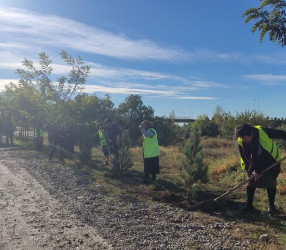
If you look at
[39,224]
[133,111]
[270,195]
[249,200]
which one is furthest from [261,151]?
[133,111]

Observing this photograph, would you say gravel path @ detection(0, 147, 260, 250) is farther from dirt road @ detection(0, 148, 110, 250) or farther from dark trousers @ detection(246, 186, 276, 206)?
dark trousers @ detection(246, 186, 276, 206)

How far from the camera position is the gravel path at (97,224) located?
4207mm

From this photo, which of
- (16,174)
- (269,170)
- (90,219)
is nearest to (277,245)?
(269,170)

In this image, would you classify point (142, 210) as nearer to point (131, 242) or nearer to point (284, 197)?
point (131, 242)

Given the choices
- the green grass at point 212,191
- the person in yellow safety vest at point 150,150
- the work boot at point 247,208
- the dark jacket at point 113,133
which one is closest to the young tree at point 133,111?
the green grass at point 212,191

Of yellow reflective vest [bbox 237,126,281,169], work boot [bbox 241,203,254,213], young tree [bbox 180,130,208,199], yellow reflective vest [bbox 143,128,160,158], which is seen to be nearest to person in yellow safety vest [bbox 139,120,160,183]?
yellow reflective vest [bbox 143,128,160,158]

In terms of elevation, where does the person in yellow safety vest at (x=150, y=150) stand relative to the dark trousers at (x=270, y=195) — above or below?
above

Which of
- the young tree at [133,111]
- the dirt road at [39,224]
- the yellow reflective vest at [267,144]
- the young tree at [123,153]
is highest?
the young tree at [133,111]

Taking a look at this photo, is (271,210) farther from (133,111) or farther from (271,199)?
(133,111)

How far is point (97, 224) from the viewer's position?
4.98 meters

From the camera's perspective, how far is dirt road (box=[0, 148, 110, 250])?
4223 mm

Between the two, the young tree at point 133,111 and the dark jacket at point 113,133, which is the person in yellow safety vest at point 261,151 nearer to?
the dark jacket at point 113,133

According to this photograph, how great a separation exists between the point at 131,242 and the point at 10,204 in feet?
10.4

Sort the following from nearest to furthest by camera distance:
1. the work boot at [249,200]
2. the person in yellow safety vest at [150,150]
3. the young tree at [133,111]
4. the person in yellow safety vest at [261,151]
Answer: the person in yellow safety vest at [261,151], the work boot at [249,200], the person in yellow safety vest at [150,150], the young tree at [133,111]
